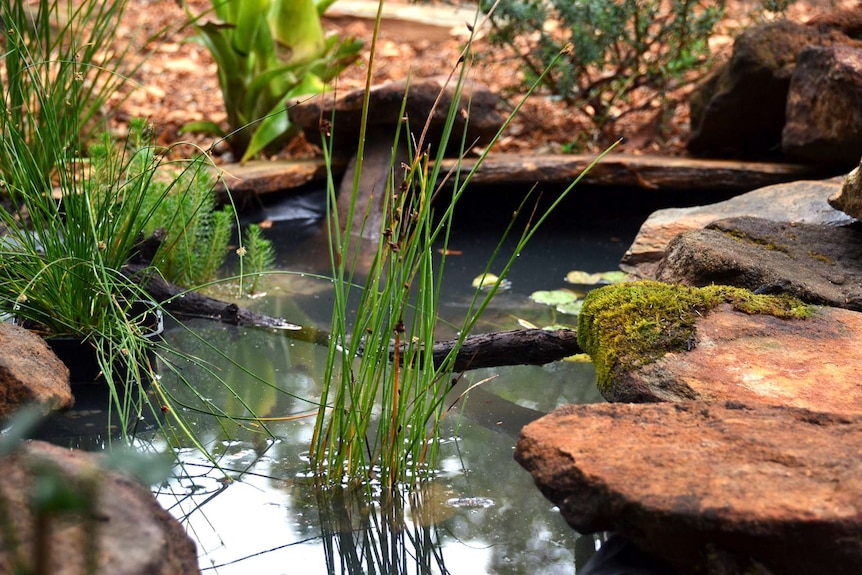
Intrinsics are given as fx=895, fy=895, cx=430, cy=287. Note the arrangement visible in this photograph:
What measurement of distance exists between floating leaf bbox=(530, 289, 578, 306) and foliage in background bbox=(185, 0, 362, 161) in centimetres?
204

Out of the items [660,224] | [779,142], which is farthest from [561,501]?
[779,142]

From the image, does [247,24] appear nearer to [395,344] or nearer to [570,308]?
[570,308]

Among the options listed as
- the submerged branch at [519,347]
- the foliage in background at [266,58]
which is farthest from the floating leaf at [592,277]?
the foliage in background at [266,58]

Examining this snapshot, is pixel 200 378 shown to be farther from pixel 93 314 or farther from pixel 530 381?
pixel 530 381

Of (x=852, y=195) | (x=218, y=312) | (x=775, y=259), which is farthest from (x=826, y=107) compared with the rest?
(x=218, y=312)

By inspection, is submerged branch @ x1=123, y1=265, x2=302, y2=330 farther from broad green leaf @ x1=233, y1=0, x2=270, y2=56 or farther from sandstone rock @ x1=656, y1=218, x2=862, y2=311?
broad green leaf @ x1=233, y1=0, x2=270, y2=56

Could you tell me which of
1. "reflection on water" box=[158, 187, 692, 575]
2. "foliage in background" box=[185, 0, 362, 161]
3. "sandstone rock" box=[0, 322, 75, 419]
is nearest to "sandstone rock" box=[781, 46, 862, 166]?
"reflection on water" box=[158, 187, 692, 575]

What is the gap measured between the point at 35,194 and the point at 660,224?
211 centimetres

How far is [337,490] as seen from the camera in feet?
6.44

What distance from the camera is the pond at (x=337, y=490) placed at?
1729mm

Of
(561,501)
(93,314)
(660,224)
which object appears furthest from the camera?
(660,224)

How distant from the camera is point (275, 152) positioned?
5.46 m

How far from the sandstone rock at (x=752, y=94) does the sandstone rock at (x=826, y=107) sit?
0.97 feet

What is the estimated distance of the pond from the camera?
1729 millimetres
